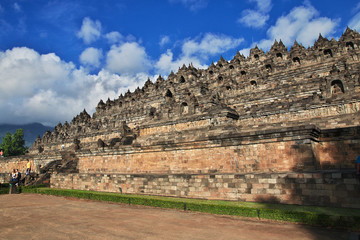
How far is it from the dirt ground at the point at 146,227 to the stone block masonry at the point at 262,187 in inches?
49.0

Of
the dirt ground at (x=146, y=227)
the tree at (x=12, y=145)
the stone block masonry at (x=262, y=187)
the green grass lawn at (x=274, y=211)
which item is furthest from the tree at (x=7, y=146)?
the green grass lawn at (x=274, y=211)

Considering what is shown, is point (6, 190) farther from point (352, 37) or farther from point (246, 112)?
point (352, 37)

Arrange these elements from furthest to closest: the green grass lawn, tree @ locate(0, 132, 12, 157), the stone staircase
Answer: tree @ locate(0, 132, 12, 157), the stone staircase, the green grass lawn

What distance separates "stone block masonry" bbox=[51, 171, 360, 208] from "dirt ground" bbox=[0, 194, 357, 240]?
4.08 feet

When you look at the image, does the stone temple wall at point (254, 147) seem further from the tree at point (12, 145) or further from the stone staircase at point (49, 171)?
the tree at point (12, 145)

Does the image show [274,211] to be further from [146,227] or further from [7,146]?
[7,146]

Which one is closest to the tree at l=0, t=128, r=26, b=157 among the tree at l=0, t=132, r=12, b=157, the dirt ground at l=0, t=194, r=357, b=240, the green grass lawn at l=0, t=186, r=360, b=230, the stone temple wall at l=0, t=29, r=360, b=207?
the tree at l=0, t=132, r=12, b=157

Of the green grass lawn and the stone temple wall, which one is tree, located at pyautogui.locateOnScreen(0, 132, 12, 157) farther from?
the green grass lawn

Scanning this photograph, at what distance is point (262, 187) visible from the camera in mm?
9086

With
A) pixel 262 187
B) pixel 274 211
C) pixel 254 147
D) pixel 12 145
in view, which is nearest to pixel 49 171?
pixel 254 147

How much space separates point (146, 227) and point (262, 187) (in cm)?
451

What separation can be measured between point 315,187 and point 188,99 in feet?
44.1

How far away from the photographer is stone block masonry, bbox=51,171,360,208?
7.69m

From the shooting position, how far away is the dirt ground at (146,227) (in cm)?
666
